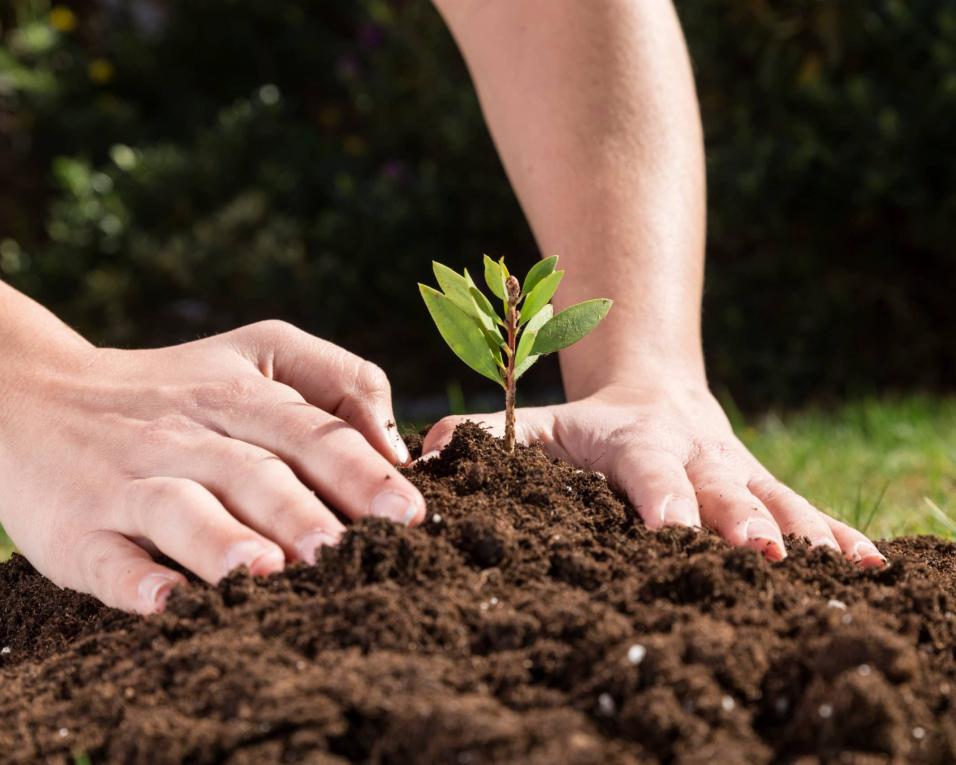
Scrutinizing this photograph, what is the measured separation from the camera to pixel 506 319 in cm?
162

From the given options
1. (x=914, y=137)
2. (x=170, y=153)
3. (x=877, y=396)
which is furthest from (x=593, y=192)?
(x=170, y=153)

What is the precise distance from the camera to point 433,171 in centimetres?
505

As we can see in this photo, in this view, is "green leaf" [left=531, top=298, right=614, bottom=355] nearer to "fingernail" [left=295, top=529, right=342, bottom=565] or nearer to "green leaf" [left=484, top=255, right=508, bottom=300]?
"green leaf" [left=484, top=255, right=508, bottom=300]

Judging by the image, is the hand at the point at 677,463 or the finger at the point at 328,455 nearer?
the finger at the point at 328,455

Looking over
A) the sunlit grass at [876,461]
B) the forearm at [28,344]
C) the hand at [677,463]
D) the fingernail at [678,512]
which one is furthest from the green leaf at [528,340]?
the sunlit grass at [876,461]

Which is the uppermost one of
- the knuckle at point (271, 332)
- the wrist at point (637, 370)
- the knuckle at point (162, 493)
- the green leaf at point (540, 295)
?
the knuckle at point (271, 332)

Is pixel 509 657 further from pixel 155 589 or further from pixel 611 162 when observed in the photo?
pixel 611 162

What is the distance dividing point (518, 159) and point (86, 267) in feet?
11.1

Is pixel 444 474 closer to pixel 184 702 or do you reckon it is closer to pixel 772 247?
pixel 184 702

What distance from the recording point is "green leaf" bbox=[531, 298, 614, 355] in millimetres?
1608

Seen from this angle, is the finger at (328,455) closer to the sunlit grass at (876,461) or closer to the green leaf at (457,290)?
the green leaf at (457,290)

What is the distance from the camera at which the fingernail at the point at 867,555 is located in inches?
66.0

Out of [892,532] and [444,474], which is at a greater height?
[444,474]

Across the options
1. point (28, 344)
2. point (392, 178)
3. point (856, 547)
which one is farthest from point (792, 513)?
point (392, 178)
